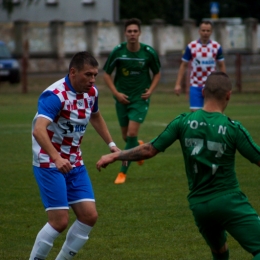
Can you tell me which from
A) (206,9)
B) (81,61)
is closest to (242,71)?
(81,61)

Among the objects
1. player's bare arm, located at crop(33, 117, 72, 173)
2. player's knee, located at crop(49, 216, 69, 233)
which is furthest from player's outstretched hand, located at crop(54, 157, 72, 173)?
player's knee, located at crop(49, 216, 69, 233)

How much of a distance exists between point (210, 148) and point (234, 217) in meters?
0.49

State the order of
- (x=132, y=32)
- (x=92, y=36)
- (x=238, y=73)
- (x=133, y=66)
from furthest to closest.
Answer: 1. (x=92, y=36)
2. (x=238, y=73)
3. (x=133, y=66)
4. (x=132, y=32)

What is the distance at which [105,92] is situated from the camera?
29.7m

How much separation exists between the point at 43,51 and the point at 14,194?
114 ft

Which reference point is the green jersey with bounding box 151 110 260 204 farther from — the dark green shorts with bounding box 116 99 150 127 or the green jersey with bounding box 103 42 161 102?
the green jersey with bounding box 103 42 161 102

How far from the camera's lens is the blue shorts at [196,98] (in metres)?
13.1

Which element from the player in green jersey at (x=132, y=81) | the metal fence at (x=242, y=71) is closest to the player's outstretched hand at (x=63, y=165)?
the player in green jersey at (x=132, y=81)

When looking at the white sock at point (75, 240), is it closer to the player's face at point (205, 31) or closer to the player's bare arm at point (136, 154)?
the player's bare arm at point (136, 154)

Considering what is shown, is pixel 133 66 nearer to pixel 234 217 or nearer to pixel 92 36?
pixel 234 217

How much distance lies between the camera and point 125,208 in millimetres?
8578

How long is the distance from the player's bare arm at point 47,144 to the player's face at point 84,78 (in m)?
0.44

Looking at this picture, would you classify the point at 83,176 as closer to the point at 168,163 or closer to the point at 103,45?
the point at 168,163

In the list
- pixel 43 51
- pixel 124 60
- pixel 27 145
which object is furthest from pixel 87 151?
pixel 43 51
